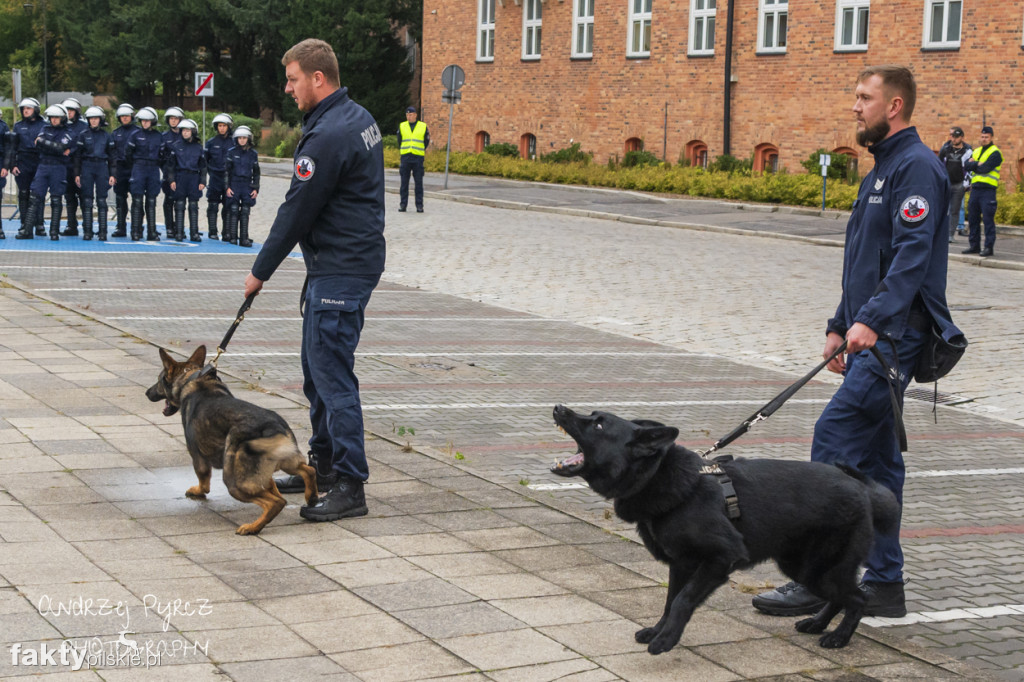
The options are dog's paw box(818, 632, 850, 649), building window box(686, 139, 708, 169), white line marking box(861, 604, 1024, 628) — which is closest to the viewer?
dog's paw box(818, 632, 850, 649)

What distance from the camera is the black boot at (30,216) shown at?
20.3 meters

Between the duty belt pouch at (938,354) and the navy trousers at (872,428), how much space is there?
27 millimetres

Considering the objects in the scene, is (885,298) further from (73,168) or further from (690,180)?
(690,180)

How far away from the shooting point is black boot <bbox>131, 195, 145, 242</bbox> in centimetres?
2069

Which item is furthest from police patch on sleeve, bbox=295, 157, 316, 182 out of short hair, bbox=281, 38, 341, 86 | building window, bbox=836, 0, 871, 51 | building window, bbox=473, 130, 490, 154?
building window, bbox=473, 130, 490, 154

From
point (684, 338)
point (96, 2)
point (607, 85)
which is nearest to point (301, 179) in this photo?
point (684, 338)

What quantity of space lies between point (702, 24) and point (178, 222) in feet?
63.2

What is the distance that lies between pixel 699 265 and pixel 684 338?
6.60m

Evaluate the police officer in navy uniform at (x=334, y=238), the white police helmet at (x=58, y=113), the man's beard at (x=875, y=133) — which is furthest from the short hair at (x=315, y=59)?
the white police helmet at (x=58, y=113)

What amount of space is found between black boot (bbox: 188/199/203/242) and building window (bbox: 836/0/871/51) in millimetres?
17605

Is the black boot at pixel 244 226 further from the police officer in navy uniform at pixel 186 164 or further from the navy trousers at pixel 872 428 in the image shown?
the navy trousers at pixel 872 428

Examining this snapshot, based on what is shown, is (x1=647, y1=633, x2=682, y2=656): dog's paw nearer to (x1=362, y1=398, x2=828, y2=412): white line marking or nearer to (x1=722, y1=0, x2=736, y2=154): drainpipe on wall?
(x1=362, y1=398, x2=828, y2=412): white line marking

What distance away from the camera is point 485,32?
43562mm

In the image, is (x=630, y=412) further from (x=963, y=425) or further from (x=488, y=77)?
(x=488, y=77)
